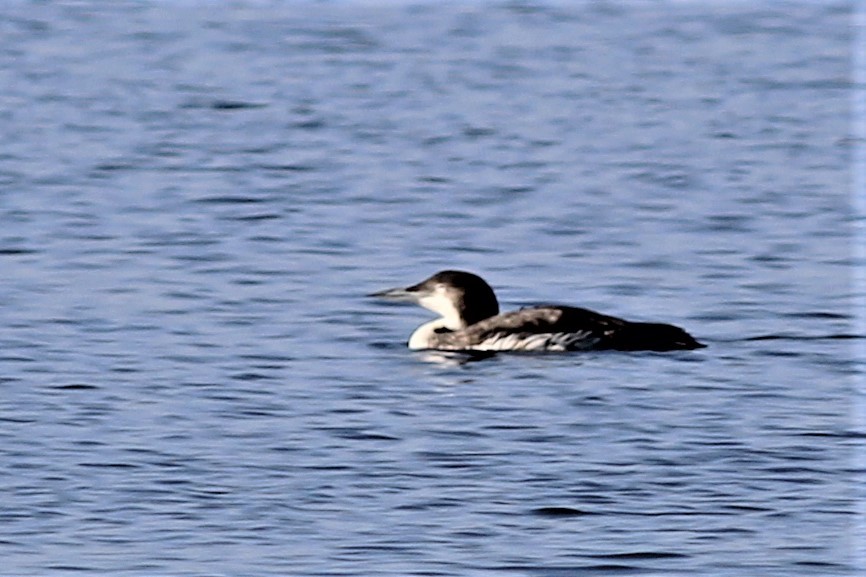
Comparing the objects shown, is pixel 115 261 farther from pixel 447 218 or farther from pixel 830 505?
pixel 830 505

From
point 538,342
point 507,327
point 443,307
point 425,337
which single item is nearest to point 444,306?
point 443,307

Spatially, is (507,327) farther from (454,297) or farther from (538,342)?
(454,297)

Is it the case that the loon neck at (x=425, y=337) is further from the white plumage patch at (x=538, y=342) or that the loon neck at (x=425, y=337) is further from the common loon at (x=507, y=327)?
the white plumage patch at (x=538, y=342)

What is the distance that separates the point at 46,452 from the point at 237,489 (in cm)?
101

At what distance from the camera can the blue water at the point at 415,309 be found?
30.5 feet

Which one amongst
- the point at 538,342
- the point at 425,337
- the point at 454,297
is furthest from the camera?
the point at 454,297

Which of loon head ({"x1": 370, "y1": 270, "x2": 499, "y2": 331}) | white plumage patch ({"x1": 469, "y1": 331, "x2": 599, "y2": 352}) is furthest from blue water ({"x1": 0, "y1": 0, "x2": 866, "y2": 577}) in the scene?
loon head ({"x1": 370, "y1": 270, "x2": 499, "y2": 331})

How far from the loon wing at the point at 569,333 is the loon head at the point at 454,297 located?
21cm

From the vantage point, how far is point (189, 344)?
13.1 metres

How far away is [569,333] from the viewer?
43.2ft

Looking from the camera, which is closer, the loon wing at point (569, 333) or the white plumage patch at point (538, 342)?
the loon wing at point (569, 333)

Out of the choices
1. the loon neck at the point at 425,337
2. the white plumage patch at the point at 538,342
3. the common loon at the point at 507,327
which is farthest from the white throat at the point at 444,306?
the white plumage patch at the point at 538,342

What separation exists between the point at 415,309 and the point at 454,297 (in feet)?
3.67

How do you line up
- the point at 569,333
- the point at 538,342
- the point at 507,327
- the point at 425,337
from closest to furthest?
the point at 569,333 → the point at 538,342 → the point at 507,327 → the point at 425,337
